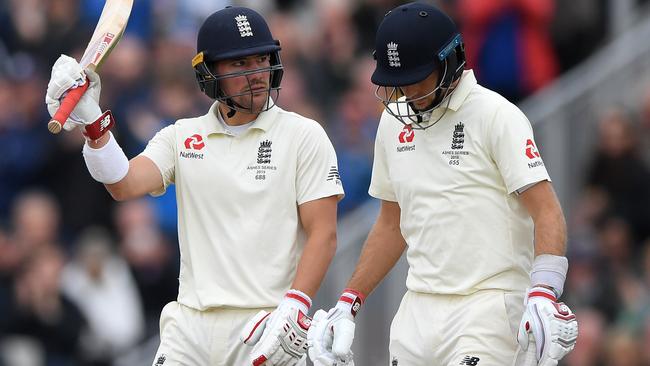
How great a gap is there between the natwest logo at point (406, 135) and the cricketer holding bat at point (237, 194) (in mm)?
419

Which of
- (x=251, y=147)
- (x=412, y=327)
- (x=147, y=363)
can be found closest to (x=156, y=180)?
(x=251, y=147)

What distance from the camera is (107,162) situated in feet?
27.1

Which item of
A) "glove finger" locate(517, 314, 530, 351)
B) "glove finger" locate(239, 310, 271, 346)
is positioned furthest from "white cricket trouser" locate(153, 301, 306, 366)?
"glove finger" locate(517, 314, 530, 351)

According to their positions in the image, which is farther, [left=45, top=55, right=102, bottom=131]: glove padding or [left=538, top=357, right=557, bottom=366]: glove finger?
[left=45, top=55, right=102, bottom=131]: glove padding

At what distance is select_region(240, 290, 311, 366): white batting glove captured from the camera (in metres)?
8.04

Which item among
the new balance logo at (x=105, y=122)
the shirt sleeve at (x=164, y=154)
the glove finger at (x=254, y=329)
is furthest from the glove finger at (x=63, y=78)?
the glove finger at (x=254, y=329)

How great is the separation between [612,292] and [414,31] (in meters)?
4.93

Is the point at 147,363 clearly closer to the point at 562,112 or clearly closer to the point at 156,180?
the point at 562,112

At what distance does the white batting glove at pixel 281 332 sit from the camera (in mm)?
8039

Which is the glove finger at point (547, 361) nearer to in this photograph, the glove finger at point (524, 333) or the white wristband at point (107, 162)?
the glove finger at point (524, 333)

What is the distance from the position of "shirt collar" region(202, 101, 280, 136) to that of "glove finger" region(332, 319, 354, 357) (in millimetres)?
1075

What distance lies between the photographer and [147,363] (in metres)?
13.1

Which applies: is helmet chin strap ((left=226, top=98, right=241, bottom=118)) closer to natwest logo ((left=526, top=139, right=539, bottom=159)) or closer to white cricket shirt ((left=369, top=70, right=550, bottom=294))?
white cricket shirt ((left=369, top=70, right=550, bottom=294))

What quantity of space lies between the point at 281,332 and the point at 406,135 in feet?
3.69
